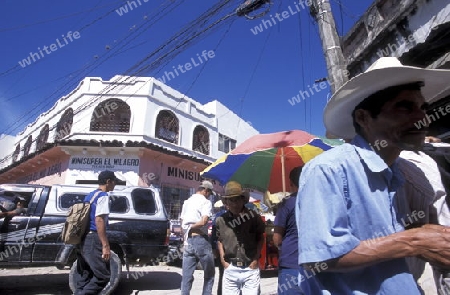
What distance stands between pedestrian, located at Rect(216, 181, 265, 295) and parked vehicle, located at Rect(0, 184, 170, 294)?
9.17 ft

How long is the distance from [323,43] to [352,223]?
15.2 feet

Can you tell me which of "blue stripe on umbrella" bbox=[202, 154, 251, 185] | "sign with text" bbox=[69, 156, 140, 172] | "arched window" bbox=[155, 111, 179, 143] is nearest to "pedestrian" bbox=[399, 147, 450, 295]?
"blue stripe on umbrella" bbox=[202, 154, 251, 185]

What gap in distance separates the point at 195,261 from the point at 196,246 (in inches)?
9.5

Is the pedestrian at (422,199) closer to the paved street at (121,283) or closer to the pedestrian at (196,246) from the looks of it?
the pedestrian at (196,246)

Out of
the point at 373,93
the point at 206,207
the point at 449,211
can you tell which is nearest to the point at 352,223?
the point at 373,93

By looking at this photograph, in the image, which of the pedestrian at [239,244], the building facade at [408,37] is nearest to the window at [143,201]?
the pedestrian at [239,244]

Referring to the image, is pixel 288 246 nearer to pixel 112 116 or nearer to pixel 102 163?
pixel 102 163

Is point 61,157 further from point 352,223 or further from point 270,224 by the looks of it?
point 352,223

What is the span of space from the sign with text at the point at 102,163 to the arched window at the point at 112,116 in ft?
6.27

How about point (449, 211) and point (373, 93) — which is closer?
point (373, 93)

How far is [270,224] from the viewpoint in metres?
7.54

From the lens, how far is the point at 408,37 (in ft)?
17.7

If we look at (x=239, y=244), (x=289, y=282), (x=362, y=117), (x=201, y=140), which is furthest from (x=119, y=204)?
(x=201, y=140)

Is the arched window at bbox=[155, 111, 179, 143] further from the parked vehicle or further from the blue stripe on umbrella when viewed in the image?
the blue stripe on umbrella
